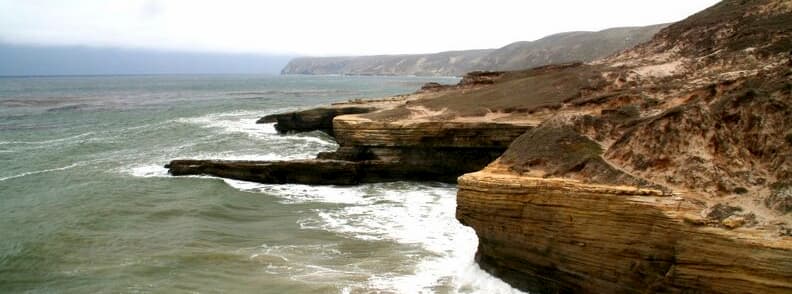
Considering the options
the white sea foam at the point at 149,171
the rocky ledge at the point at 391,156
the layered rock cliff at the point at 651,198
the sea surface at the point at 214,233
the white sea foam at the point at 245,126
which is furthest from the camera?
the white sea foam at the point at 245,126

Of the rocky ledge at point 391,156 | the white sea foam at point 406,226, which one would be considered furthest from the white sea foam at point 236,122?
the white sea foam at point 406,226

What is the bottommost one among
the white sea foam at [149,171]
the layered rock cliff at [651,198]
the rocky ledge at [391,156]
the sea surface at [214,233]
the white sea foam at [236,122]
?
the white sea foam at [236,122]

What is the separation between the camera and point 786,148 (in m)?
7.56

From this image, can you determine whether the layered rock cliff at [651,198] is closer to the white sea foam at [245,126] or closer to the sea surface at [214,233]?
the sea surface at [214,233]

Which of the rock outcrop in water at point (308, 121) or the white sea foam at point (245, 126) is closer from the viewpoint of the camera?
the white sea foam at point (245, 126)

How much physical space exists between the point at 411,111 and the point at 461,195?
433 inches

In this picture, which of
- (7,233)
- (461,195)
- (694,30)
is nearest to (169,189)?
(7,233)

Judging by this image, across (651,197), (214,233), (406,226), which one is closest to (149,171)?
(214,233)

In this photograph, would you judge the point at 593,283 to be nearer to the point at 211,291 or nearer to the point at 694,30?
the point at 211,291

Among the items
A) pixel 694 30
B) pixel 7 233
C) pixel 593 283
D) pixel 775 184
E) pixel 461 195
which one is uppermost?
pixel 694 30

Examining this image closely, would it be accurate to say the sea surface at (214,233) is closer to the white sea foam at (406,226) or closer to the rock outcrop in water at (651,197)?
the white sea foam at (406,226)

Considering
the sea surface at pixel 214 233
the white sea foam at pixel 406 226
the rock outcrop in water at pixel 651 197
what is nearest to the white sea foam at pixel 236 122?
the sea surface at pixel 214 233

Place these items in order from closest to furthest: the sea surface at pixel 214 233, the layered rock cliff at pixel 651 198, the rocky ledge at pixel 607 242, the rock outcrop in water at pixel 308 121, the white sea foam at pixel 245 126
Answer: the rocky ledge at pixel 607 242 < the layered rock cliff at pixel 651 198 < the sea surface at pixel 214 233 < the white sea foam at pixel 245 126 < the rock outcrop in water at pixel 308 121

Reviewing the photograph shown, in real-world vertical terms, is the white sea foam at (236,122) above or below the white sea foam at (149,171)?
below
